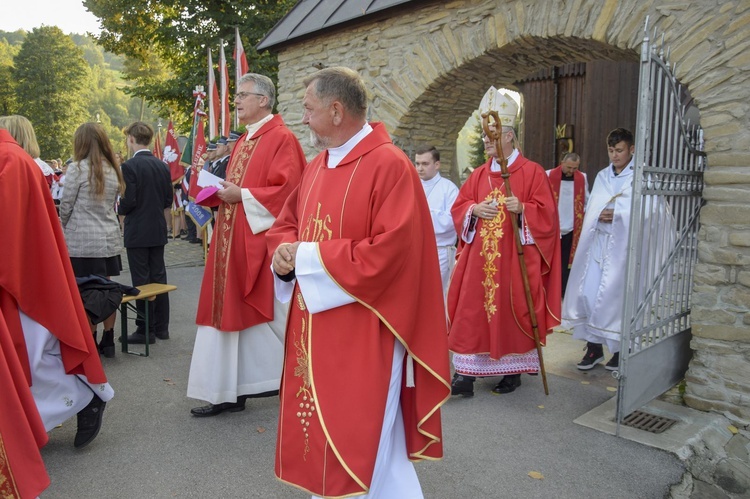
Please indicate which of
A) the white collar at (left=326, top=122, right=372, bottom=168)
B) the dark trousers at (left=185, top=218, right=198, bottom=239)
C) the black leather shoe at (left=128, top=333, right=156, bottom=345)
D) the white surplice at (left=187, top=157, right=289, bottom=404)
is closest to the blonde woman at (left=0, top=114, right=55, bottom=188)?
the white surplice at (left=187, top=157, right=289, bottom=404)

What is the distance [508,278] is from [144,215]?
3.45m

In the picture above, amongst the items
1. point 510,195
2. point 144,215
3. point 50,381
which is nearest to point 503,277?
point 510,195

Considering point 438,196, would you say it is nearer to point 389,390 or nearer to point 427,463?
point 427,463

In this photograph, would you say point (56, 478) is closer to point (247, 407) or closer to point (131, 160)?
point (247, 407)

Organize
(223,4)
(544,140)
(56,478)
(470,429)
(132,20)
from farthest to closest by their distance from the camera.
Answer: (132,20) < (223,4) < (544,140) < (470,429) < (56,478)

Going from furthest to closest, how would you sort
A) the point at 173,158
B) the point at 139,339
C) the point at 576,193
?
the point at 173,158 → the point at 576,193 → the point at 139,339

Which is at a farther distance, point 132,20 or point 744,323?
point 132,20

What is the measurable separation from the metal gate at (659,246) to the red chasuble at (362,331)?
201cm

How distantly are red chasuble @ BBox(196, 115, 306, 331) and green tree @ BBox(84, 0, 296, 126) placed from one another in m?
12.4

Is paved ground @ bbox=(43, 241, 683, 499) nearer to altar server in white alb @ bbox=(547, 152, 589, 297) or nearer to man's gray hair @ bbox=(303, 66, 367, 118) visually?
man's gray hair @ bbox=(303, 66, 367, 118)

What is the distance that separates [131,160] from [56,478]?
338 cm

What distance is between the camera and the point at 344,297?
2.25 meters

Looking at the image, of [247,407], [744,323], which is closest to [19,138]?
[247,407]

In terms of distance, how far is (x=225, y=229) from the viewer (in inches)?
159
